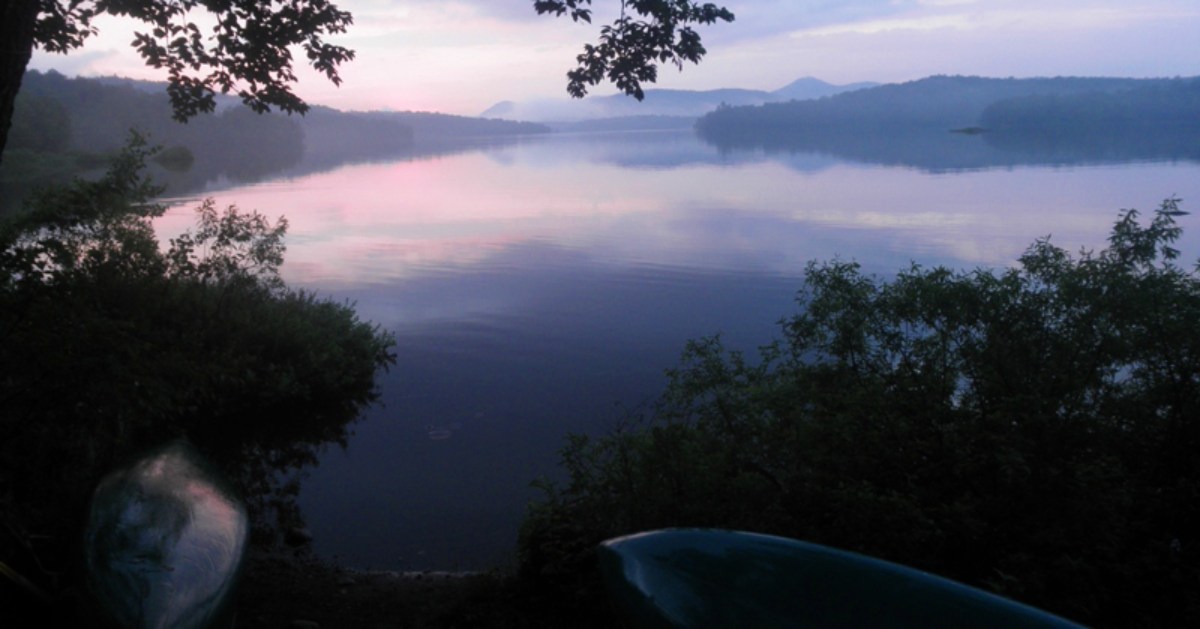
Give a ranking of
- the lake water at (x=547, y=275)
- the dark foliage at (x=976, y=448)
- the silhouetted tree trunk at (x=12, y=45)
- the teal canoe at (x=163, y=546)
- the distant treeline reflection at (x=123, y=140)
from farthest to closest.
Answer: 1. the distant treeline reflection at (x=123, y=140)
2. the lake water at (x=547, y=275)
3. the teal canoe at (x=163, y=546)
4. the dark foliage at (x=976, y=448)
5. the silhouetted tree trunk at (x=12, y=45)

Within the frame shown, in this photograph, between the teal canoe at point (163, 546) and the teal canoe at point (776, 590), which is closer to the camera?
the teal canoe at point (776, 590)

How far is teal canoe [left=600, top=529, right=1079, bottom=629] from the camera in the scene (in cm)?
494

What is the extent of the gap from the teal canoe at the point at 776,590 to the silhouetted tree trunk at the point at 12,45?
561 centimetres

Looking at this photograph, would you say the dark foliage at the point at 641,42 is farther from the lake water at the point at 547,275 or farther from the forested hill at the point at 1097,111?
the forested hill at the point at 1097,111

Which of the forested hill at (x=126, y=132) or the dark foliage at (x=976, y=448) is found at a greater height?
the forested hill at (x=126, y=132)

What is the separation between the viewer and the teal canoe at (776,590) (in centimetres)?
494

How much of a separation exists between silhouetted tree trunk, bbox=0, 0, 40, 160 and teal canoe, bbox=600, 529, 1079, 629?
5607 millimetres

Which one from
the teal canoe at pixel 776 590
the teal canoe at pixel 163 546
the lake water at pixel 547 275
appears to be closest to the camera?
the teal canoe at pixel 776 590

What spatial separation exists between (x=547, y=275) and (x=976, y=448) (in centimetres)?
2590

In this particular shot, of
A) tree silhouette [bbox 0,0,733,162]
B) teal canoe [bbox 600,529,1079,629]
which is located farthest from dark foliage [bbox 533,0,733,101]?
teal canoe [bbox 600,529,1079,629]

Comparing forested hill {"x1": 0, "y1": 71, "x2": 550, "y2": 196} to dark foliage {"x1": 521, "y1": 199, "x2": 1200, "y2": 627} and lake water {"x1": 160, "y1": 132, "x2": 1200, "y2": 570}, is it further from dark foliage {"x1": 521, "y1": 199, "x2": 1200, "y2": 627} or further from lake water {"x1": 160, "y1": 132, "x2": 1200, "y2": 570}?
dark foliage {"x1": 521, "y1": 199, "x2": 1200, "y2": 627}

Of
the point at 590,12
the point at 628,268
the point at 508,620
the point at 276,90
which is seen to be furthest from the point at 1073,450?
the point at 628,268

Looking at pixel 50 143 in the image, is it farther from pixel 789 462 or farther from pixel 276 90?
pixel 789 462

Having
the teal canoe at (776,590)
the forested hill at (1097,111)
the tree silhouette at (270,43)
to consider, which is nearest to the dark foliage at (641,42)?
the tree silhouette at (270,43)
